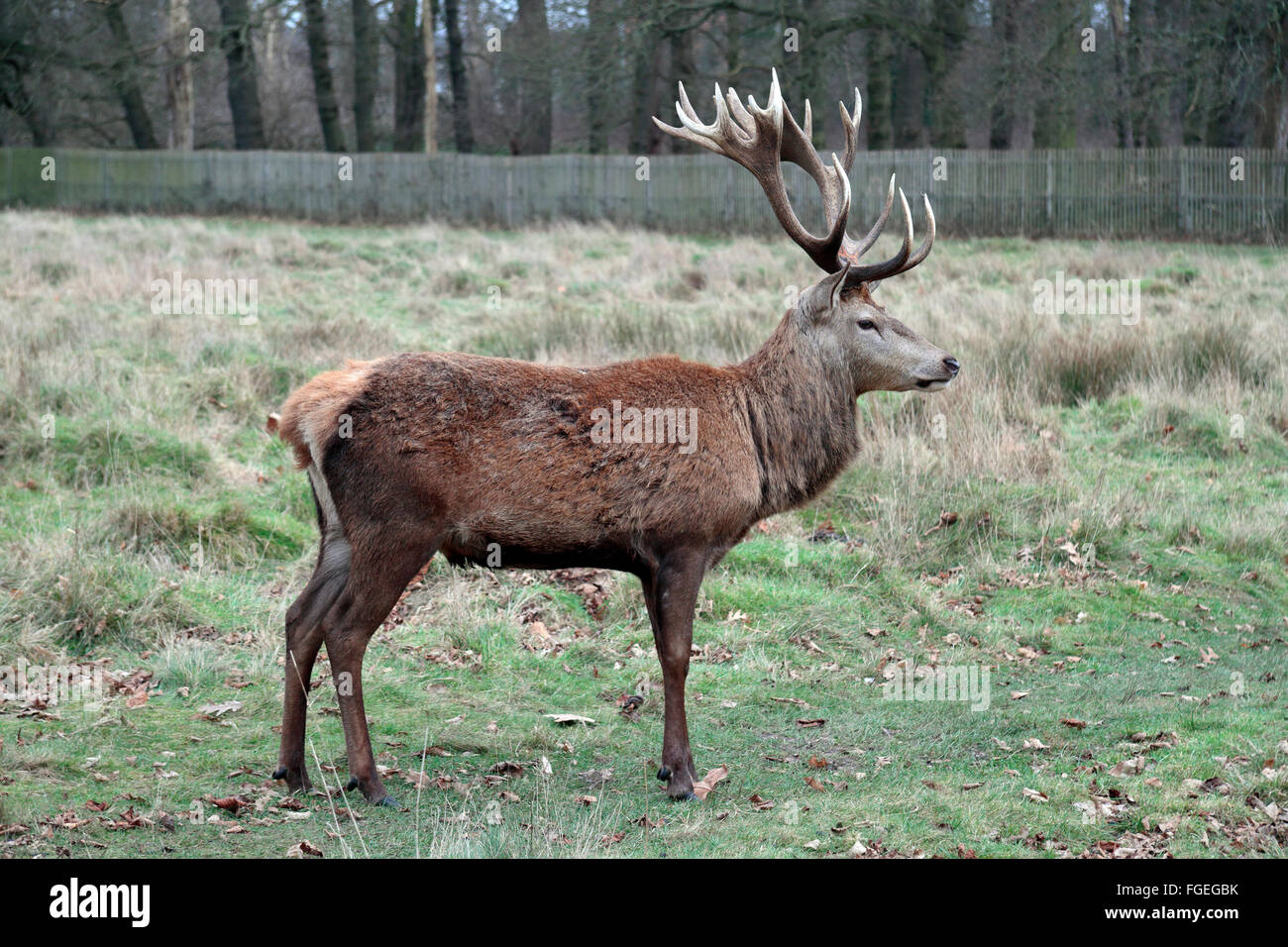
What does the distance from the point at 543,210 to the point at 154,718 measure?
81.6 ft

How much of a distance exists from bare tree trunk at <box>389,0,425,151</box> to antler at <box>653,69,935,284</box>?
2921 cm

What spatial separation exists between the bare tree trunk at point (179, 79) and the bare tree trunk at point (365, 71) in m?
4.12

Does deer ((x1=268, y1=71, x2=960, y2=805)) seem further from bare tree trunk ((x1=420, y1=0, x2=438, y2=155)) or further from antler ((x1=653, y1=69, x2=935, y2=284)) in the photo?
bare tree trunk ((x1=420, y1=0, x2=438, y2=155))

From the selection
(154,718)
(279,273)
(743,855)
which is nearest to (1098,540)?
(743,855)

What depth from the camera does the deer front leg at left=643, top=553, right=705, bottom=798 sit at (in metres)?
5.76

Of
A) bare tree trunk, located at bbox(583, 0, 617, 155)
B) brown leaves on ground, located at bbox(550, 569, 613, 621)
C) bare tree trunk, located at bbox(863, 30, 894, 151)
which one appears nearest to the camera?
brown leaves on ground, located at bbox(550, 569, 613, 621)

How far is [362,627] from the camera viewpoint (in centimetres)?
546

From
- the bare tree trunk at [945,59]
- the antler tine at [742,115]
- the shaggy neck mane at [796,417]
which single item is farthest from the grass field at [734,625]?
the bare tree trunk at [945,59]

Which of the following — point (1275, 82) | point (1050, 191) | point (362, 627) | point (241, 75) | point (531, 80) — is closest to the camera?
point (362, 627)

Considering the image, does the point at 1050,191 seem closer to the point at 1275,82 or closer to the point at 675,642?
the point at 1275,82

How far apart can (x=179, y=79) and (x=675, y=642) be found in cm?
3196

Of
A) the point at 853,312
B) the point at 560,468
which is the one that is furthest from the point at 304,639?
the point at 853,312

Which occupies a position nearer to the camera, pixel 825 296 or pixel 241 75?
pixel 825 296

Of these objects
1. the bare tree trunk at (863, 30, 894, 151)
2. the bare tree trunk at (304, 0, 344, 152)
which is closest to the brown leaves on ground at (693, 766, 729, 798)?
the bare tree trunk at (863, 30, 894, 151)
